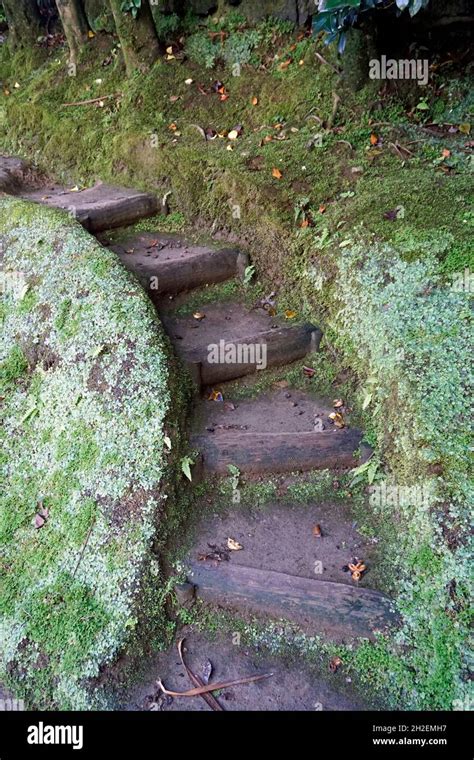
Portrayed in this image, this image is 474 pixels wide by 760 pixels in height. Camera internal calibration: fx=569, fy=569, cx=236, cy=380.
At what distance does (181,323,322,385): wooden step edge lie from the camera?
4422 mm

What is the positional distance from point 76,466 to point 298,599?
66.7 inches

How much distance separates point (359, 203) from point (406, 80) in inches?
76.5

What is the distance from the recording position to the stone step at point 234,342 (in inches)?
175

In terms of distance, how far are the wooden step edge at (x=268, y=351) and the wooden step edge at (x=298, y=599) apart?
4.97ft

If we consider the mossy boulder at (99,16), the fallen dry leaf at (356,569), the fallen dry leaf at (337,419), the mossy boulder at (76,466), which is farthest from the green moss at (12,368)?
the mossy boulder at (99,16)

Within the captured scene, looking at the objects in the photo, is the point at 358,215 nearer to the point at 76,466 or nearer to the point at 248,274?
the point at 248,274

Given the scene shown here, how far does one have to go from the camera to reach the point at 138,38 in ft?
21.9

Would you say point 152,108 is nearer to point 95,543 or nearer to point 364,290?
point 364,290

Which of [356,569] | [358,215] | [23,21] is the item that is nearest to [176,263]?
[358,215]
